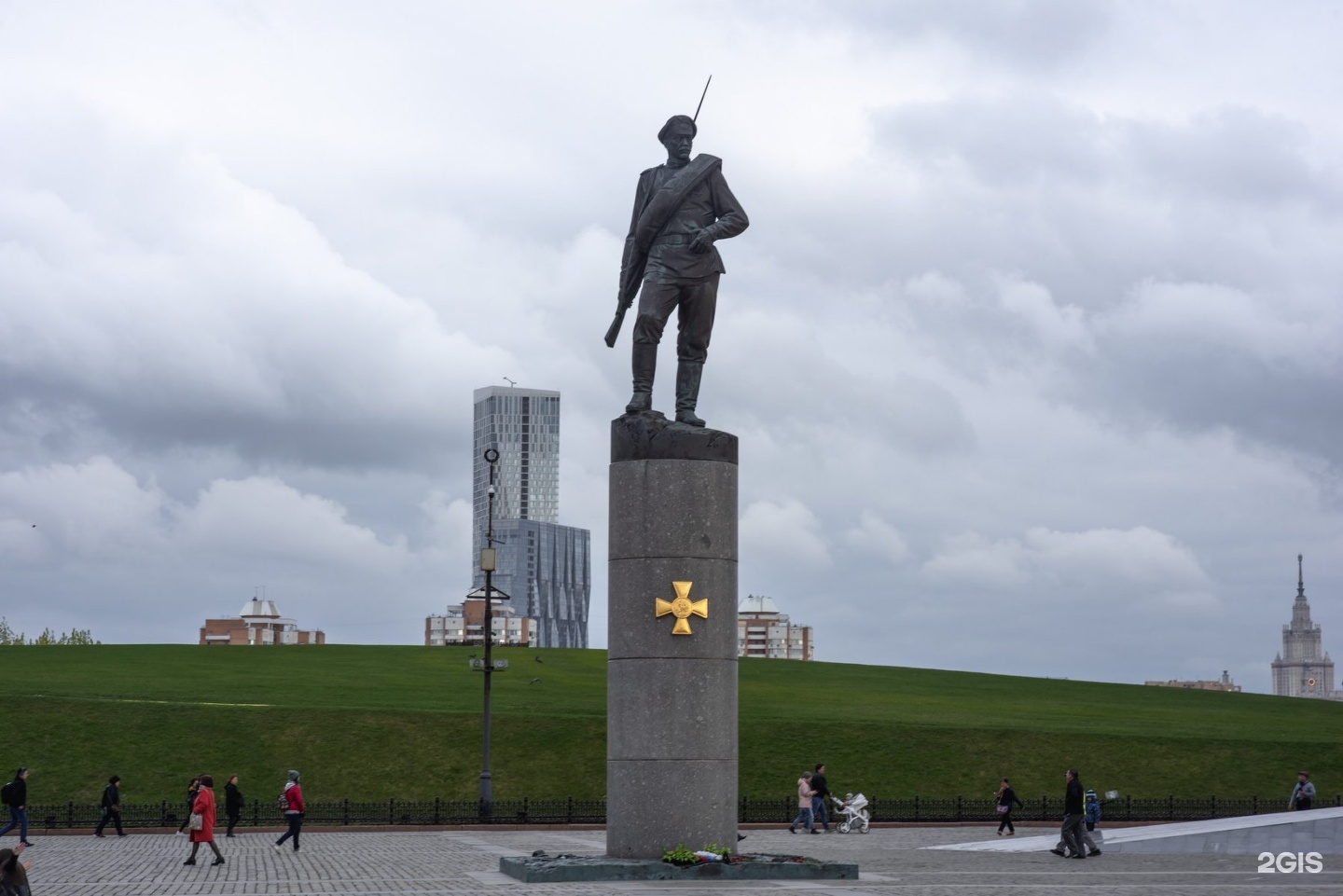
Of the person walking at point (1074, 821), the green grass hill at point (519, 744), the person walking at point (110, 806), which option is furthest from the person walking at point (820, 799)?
the person walking at point (110, 806)

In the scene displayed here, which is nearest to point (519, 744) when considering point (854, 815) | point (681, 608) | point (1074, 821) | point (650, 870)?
point (854, 815)

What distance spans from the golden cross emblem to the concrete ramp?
40.1 ft

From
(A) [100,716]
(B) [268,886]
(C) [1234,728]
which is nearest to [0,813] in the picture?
(A) [100,716]

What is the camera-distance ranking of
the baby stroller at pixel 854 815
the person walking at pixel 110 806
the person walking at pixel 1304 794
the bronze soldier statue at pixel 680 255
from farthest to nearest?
the baby stroller at pixel 854 815 < the person walking at pixel 1304 794 < the person walking at pixel 110 806 < the bronze soldier statue at pixel 680 255

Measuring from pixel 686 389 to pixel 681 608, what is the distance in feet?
13.6

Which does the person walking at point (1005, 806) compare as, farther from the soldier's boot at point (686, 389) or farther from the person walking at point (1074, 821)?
the soldier's boot at point (686, 389)

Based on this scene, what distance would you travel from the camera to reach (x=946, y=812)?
151ft

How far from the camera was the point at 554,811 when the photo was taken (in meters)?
44.7

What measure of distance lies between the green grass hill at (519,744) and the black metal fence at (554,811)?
213 cm

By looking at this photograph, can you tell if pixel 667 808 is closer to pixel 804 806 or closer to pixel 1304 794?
pixel 804 806

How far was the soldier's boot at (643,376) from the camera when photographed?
84.5 feet

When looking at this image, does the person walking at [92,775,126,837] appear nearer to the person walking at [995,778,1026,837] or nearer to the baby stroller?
the baby stroller

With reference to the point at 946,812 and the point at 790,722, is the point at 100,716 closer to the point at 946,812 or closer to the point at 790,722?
the point at 790,722

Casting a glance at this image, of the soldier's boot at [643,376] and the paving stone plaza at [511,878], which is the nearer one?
the paving stone plaza at [511,878]
